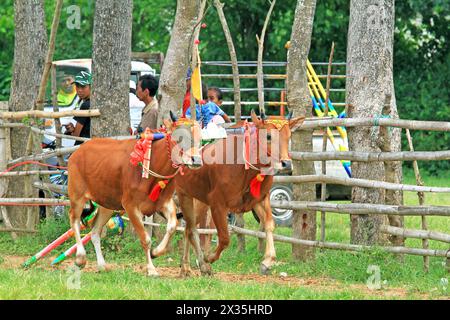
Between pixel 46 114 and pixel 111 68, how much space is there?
3.45 feet

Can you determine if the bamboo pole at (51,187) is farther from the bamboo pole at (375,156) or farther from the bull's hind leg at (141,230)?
the bamboo pole at (375,156)

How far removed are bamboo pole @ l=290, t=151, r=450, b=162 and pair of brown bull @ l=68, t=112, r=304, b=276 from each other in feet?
2.97

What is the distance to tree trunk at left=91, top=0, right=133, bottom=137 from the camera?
1434 centimetres

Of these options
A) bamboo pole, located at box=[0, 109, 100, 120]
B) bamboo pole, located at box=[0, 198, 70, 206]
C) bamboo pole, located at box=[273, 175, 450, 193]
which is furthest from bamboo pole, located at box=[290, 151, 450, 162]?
bamboo pole, located at box=[0, 198, 70, 206]

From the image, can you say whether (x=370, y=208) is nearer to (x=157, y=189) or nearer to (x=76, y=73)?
(x=157, y=189)

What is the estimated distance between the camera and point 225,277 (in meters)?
12.2

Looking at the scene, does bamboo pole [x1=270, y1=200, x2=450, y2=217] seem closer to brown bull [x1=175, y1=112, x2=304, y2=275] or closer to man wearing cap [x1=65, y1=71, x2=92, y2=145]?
brown bull [x1=175, y1=112, x2=304, y2=275]

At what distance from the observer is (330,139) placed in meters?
17.5

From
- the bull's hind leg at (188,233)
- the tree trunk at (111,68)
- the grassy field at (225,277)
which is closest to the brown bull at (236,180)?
the bull's hind leg at (188,233)

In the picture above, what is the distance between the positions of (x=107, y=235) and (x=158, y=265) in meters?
1.12

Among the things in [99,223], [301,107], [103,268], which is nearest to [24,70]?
[99,223]

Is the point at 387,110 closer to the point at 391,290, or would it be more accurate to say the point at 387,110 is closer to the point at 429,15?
the point at 391,290

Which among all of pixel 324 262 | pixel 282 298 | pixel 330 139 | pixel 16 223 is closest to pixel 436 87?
pixel 330 139

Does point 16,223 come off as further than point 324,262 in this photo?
Yes
